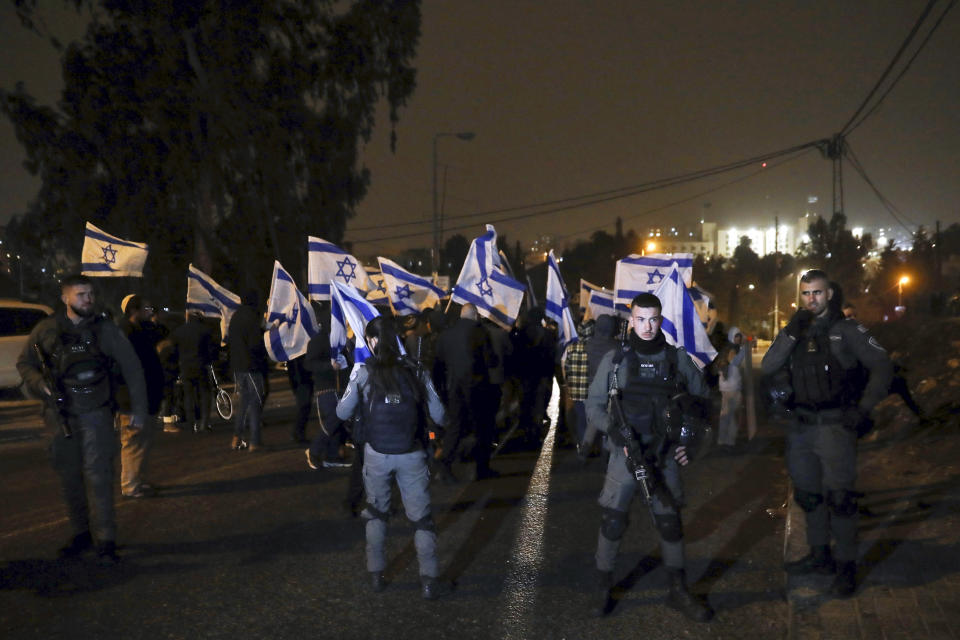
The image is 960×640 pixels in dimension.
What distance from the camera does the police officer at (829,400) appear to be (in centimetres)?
491

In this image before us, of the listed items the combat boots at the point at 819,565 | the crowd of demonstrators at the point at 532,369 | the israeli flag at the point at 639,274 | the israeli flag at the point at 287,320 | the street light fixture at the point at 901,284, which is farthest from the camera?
the street light fixture at the point at 901,284

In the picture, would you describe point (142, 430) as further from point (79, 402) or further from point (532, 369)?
point (532, 369)

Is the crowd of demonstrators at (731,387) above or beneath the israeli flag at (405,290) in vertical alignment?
beneath

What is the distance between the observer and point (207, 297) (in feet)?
41.1

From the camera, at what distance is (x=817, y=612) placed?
4.59 metres

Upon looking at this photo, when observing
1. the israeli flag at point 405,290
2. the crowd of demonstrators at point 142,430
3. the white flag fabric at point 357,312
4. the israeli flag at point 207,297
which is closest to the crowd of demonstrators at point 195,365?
the israeli flag at point 207,297

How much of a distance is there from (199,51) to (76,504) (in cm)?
1900

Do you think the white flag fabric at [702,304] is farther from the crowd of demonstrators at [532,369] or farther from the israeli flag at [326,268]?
the israeli flag at [326,268]

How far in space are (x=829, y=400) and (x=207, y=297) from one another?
9775 millimetres

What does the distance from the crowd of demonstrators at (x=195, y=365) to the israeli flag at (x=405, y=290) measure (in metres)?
2.76

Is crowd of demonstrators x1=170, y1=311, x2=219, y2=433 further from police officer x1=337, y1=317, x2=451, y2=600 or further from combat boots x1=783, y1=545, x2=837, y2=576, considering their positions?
combat boots x1=783, y1=545, x2=837, y2=576

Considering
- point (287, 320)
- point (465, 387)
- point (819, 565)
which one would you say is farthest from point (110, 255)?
point (819, 565)

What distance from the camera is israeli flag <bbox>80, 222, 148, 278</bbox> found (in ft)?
40.3

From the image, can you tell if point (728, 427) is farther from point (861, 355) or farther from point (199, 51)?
point (199, 51)
